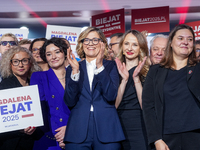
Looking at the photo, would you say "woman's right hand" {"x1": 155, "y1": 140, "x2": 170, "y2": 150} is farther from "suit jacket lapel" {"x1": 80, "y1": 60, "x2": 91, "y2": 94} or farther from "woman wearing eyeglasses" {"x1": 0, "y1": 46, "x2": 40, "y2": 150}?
"woman wearing eyeglasses" {"x1": 0, "y1": 46, "x2": 40, "y2": 150}

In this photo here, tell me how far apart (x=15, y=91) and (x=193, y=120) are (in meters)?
1.64

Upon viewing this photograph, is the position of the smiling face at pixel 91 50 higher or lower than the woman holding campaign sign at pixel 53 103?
higher

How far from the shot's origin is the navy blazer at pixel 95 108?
224 cm

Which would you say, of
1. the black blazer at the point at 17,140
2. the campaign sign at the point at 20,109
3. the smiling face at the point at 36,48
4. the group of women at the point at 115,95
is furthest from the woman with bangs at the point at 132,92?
the smiling face at the point at 36,48

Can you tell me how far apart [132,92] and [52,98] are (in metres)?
0.82

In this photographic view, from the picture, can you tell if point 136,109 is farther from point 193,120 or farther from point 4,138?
point 4,138

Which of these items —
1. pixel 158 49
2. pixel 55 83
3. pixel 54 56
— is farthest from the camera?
pixel 158 49

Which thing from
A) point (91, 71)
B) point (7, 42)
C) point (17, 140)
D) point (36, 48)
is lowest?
point (17, 140)

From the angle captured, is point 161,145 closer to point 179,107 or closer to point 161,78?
point 179,107

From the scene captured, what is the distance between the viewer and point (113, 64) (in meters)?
2.63

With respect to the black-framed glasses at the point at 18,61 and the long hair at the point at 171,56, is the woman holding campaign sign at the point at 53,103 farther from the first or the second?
the long hair at the point at 171,56

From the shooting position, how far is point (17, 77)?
118 inches

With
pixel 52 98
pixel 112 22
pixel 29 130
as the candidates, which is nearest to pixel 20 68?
pixel 52 98

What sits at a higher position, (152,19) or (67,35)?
(152,19)
